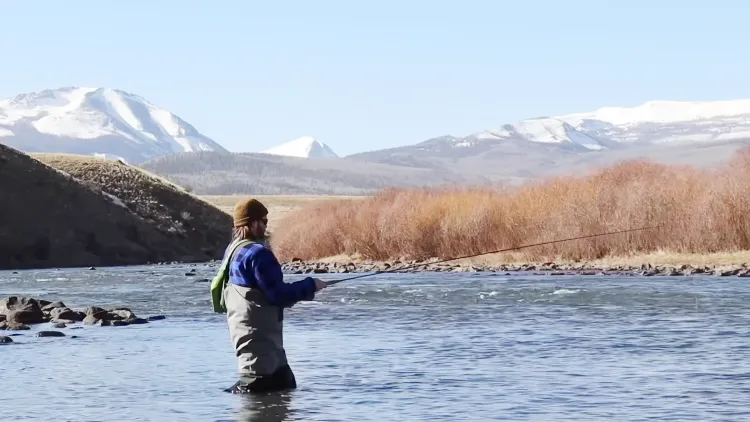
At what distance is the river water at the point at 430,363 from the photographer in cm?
1445

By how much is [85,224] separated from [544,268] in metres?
49.2

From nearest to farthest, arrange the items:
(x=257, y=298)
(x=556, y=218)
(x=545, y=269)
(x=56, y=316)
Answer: (x=257, y=298), (x=56, y=316), (x=545, y=269), (x=556, y=218)

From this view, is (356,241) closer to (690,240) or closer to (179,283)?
(179,283)

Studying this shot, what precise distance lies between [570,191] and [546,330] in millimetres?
27083

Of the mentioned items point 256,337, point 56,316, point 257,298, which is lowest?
point 56,316

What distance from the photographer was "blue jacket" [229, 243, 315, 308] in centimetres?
1286

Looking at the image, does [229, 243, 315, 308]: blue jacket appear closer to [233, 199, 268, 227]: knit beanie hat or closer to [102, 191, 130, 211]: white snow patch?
[233, 199, 268, 227]: knit beanie hat

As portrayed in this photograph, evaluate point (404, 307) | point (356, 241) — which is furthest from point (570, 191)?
point (404, 307)

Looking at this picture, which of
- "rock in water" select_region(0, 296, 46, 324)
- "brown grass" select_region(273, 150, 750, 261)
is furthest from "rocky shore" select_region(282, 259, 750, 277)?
"rock in water" select_region(0, 296, 46, 324)

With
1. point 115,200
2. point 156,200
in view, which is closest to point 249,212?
point 115,200

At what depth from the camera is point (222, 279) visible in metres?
13.5

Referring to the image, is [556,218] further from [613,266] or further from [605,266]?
[613,266]

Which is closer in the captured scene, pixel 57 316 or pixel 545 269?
pixel 57 316

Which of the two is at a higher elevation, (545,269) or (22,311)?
(22,311)
